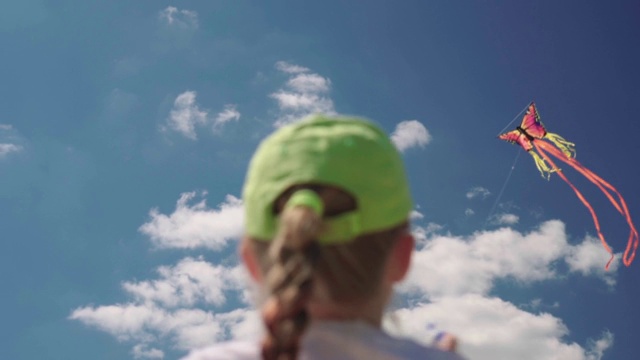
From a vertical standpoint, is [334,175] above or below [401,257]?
above

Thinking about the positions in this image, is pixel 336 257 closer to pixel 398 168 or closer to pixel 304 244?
pixel 304 244

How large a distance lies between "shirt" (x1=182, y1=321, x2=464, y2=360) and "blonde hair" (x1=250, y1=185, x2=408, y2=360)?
0.12 m

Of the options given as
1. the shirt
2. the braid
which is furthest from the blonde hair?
the shirt

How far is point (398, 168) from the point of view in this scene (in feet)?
10.0

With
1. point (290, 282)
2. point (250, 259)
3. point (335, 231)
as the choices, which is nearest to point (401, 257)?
point (335, 231)

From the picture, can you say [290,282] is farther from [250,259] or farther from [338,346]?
[250,259]

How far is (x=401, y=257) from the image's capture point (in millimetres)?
2998

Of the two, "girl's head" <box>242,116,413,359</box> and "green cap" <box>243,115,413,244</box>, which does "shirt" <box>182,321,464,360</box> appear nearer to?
"girl's head" <box>242,116,413,359</box>

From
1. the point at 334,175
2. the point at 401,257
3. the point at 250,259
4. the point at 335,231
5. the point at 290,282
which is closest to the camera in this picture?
the point at 290,282

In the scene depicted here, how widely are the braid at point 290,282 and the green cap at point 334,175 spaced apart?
17cm

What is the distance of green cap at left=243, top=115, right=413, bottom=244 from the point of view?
9.14ft

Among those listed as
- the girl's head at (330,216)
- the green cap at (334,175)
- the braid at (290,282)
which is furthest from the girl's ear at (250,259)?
the braid at (290,282)

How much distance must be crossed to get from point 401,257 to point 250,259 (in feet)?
2.07

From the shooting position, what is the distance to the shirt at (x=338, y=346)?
108 inches
